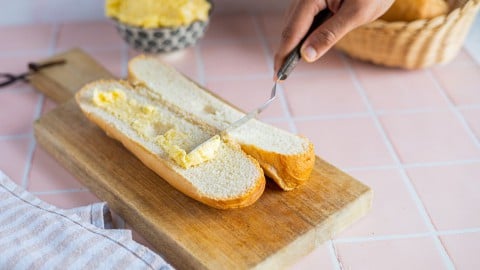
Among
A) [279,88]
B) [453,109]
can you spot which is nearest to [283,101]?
[279,88]

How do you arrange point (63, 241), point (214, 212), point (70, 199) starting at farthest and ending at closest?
point (70, 199) → point (214, 212) → point (63, 241)

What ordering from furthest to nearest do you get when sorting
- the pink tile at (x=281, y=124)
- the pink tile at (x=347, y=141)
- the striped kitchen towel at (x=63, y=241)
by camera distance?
the pink tile at (x=281, y=124), the pink tile at (x=347, y=141), the striped kitchen towel at (x=63, y=241)

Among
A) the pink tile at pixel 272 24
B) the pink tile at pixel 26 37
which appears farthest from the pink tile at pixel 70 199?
the pink tile at pixel 272 24

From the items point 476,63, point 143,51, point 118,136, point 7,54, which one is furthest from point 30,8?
point 476,63

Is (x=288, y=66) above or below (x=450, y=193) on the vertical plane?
above

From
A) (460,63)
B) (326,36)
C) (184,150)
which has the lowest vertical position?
(460,63)

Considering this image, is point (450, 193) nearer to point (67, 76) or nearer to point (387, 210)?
point (387, 210)

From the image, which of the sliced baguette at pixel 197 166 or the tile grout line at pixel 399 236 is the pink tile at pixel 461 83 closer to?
the tile grout line at pixel 399 236

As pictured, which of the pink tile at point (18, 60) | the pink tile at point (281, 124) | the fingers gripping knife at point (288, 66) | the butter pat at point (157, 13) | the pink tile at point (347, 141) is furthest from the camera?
the pink tile at point (18, 60)
